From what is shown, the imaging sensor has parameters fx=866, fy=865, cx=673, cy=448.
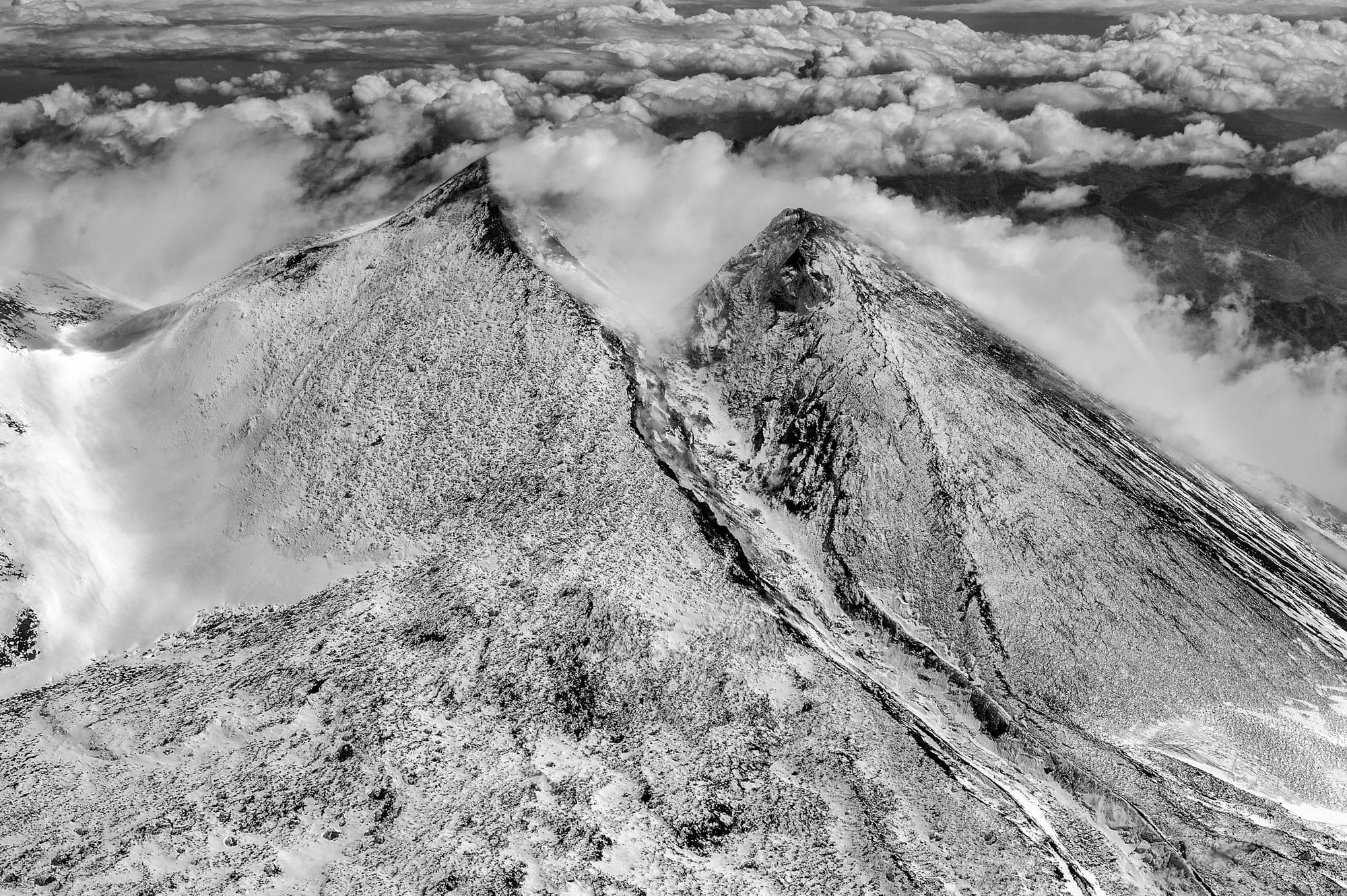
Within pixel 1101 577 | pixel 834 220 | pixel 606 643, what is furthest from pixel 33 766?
pixel 834 220

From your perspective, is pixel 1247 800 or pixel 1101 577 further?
pixel 1101 577

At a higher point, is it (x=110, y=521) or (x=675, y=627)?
(x=675, y=627)

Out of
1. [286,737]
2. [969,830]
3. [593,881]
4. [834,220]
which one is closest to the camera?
[593,881]

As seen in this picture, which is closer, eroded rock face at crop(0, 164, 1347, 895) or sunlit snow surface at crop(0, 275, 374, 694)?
eroded rock face at crop(0, 164, 1347, 895)

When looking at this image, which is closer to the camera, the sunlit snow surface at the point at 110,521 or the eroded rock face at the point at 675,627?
the eroded rock face at the point at 675,627

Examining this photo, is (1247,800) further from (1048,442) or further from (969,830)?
(1048,442)

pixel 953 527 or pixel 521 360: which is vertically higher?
pixel 521 360

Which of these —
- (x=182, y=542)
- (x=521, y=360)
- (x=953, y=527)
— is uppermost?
(x=521, y=360)

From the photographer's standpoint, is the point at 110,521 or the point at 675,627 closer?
the point at 675,627
